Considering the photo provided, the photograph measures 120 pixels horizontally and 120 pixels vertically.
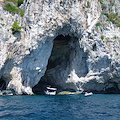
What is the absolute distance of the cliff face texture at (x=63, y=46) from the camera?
1212 inches

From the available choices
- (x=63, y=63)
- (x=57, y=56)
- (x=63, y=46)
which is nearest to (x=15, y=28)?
(x=63, y=46)

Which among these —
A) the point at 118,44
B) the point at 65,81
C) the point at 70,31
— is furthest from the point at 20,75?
the point at 118,44

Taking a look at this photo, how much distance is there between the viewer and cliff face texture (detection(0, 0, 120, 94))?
30781 millimetres

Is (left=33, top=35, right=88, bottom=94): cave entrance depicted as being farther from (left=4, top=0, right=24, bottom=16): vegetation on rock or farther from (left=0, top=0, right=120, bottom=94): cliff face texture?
(left=4, top=0, right=24, bottom=16): vegetation on rock

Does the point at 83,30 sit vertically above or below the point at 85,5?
below

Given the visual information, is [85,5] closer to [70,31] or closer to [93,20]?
[93,20]

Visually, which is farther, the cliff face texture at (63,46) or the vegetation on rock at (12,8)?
the vegetation on rock at (12,8)

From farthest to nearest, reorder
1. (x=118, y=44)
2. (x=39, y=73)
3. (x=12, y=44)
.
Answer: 1. (x=118, y=44)
2. (x=39, y=73)
3. (x=12, y=44)

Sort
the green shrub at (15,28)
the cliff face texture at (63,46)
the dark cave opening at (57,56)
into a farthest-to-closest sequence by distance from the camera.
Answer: the dark cave opening at (57,56), the green shrub at (15,28), the cliff face texture at (63,46)

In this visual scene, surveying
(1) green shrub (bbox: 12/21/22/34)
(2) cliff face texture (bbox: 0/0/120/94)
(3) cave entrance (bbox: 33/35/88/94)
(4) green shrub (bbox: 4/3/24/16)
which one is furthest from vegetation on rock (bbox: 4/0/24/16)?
(3) cave entrance (bbox: 33/35/88/94)

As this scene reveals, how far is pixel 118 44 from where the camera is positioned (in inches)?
1400

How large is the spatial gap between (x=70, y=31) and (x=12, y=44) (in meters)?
11.5

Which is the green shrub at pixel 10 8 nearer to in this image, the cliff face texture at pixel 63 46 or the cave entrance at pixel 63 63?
the cliff face texture at pixel 63 46

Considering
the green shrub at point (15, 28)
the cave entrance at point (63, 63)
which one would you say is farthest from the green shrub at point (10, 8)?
the cave entrance at point (63, 63)
